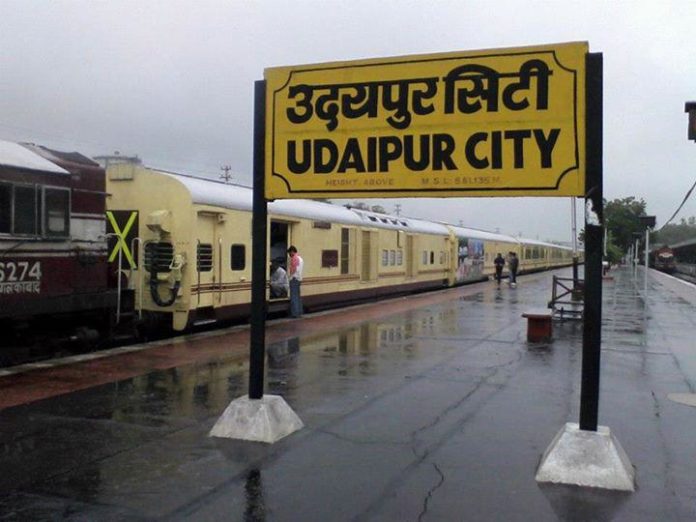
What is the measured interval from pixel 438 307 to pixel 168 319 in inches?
385

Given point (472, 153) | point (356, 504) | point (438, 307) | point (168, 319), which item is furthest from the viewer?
point (438, 307)

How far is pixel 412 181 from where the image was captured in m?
6.06

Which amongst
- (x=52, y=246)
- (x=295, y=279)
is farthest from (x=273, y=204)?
(x=52, y=246)

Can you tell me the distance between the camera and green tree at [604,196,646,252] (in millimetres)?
85188

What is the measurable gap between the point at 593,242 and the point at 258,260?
295 cm

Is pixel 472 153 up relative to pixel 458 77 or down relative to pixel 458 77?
down

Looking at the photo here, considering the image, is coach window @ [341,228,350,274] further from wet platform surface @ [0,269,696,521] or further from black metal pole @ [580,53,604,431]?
black metal pole @ [580,53,604,431]

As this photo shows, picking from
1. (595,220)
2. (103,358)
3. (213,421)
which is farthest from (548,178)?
(103,358)

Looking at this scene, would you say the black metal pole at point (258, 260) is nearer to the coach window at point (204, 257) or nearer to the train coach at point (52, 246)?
the train coach at point (52, 246)

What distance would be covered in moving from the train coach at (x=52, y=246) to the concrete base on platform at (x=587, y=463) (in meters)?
7.11

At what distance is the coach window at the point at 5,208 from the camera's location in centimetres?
893

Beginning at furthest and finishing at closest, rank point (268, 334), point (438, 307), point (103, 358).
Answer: point (438, 307) < point (268, 334) < point (103, 358)

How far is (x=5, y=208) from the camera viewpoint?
900 centimetres

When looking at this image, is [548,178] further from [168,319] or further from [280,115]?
[168,319]
